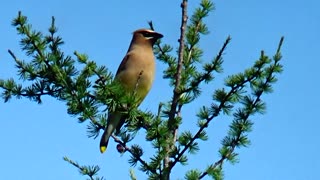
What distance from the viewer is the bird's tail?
9.55 feet

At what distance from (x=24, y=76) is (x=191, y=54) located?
88 centimetres

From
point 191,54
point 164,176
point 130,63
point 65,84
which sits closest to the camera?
point 65,84

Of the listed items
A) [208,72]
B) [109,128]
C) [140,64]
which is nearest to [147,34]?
[140,64]

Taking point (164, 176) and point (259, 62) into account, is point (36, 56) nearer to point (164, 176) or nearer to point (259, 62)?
point (164, 176)

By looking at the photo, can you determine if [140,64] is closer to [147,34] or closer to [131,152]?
[147,34]

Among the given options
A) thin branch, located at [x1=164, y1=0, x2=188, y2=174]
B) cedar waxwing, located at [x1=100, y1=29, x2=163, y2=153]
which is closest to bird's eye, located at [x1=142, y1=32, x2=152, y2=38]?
cedar waxwing, located at [x1=100, y1=29, x2=163, y2=153]

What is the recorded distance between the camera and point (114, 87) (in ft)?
8.26

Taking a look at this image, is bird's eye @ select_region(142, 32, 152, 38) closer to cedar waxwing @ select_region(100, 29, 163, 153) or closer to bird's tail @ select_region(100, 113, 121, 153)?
cedar waxwing @ select_region(100, 29, 163, 153)

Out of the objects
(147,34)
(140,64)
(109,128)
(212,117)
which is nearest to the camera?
(212,117)

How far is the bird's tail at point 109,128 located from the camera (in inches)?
115

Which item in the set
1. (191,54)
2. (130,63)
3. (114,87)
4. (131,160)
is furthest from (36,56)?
(130,63)

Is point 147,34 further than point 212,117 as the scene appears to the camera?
Yes

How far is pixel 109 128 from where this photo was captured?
299 centimetres

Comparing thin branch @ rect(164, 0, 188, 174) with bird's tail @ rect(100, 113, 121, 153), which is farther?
bird's tail @ rect(100, 113, 121, 153)
